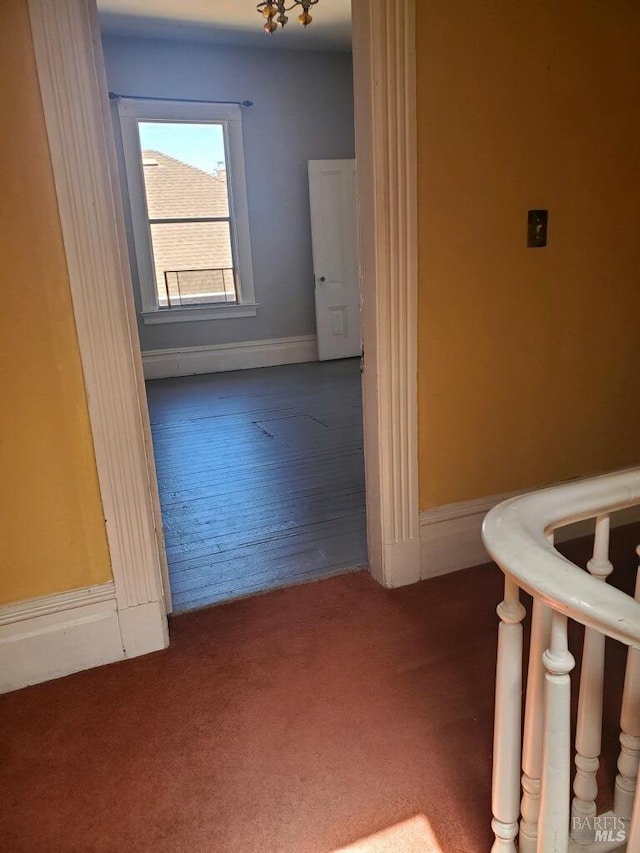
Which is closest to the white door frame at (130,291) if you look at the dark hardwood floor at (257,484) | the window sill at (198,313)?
the dark hardwood floor at (257,484)

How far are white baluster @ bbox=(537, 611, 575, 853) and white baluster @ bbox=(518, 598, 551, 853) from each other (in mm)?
75

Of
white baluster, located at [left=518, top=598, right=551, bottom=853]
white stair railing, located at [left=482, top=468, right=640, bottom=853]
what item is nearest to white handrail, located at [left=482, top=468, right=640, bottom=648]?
white stair railing, located at [left=482, top=468, right=640, bottom=853]

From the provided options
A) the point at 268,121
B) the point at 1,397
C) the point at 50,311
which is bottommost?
the point at 1,397

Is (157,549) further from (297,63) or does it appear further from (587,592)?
(297,63)

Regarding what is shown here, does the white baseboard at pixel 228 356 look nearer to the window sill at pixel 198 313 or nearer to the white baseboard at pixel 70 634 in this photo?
the window sill at pixel 198 313

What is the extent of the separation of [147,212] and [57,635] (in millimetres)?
5138

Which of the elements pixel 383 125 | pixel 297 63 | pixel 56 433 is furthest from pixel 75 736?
pixel 297 63

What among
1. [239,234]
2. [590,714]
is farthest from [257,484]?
[239,234]

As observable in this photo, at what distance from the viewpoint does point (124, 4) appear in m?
4.87

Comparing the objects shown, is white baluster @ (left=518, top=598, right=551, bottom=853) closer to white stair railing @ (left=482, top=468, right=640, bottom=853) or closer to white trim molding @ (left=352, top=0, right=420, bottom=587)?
white stair railing @ (left=482, top=468, right=640, bottom=853)

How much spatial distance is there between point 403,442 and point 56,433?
1.18 m

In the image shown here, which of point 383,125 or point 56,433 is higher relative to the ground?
point 383,125

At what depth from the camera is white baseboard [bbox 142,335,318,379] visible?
21.0 feet

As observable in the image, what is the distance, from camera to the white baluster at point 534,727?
956 millimetres
